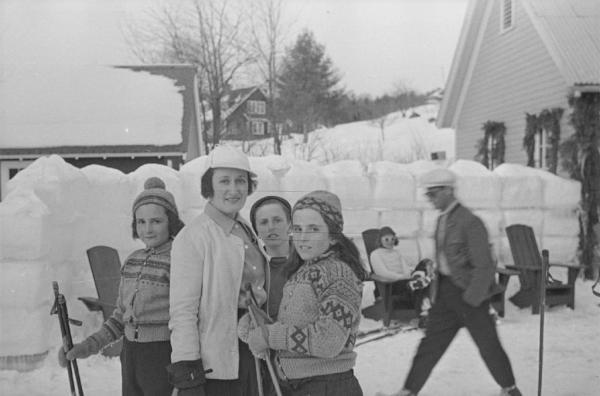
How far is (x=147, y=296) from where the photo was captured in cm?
160

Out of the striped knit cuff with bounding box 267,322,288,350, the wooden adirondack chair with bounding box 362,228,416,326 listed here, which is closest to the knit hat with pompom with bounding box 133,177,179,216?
the striped knit cuff with bounding box 267,322,288,350

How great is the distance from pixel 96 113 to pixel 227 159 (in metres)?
0.77

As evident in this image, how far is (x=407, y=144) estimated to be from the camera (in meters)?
2.00

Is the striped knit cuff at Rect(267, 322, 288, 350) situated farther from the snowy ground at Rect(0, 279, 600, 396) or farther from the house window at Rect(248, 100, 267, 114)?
the snowy ground at Rect(0, 279, 600, 396)

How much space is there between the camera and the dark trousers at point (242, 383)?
57.5 inches

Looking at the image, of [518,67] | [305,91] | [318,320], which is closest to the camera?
[318,320]

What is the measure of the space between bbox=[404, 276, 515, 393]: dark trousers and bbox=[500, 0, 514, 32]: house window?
Answer: 2.93 feet

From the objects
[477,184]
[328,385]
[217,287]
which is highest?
[477,184]

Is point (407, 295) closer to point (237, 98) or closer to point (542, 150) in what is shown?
point (542, 150)

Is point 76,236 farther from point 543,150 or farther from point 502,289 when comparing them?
point 543,150

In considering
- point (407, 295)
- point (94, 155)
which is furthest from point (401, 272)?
point (94, 155)

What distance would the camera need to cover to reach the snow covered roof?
198cm

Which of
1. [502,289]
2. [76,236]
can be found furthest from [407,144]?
[76,236]

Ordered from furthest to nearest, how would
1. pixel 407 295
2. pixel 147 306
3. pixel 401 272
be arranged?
pixel 407 295 < pixel 401 272 < pixel 147 306
